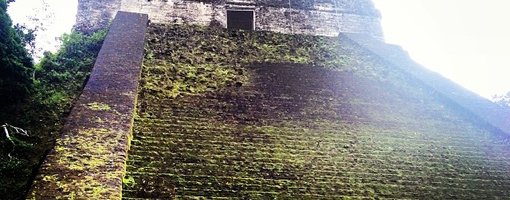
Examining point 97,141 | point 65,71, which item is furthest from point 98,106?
point 65,71

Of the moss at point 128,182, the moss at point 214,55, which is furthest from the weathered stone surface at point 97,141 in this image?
the moss at point 214,55

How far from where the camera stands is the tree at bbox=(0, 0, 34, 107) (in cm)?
627

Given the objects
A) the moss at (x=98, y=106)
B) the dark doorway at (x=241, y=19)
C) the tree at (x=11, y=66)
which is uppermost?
the dark doorway at (x=241, y=19)

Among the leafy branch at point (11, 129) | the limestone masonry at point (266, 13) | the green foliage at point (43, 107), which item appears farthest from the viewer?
the limestone masonry at point (266, 13)

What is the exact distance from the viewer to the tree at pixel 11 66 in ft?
20.6

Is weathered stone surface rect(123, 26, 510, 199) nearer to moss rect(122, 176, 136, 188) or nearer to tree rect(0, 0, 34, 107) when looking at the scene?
moss rect(122, 176, 136, 188)

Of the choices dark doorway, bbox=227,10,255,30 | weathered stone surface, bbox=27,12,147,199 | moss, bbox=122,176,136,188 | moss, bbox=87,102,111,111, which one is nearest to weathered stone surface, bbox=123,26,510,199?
moss, bbox=122,176,136,188

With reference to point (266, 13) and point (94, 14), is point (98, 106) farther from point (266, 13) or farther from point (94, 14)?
point (266, 13)

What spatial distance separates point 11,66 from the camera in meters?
6.35

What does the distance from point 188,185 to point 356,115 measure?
303 centimetres

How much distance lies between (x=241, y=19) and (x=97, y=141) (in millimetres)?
8577

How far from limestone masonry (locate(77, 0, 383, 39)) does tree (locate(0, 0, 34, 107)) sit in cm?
474

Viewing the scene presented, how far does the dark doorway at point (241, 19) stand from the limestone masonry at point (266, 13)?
0.30ft

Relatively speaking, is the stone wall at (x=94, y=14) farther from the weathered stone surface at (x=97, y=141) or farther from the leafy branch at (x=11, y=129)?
the leafy branch at (x=11, y=129)
